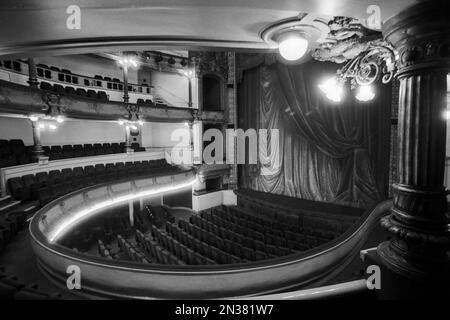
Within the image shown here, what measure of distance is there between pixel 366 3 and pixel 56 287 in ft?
19.1

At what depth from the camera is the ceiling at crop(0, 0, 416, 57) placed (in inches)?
66.9

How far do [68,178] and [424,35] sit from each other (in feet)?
36.2

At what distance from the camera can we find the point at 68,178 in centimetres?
966

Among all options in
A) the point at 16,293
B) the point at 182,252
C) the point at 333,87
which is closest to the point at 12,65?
the point at 182,252

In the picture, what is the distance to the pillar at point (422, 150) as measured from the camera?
154 centimetres

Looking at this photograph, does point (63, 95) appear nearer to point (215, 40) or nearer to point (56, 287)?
point (56, 287)

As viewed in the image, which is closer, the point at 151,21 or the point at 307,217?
the point at 151,21

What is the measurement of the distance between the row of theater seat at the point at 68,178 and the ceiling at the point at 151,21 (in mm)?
6638

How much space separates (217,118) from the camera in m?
14.2

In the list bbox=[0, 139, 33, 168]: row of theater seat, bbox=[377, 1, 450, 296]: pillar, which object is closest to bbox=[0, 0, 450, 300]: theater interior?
bbox=[377, 1, 450, 296]: pillar

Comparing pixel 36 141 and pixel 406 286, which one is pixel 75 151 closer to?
pixel 36 141

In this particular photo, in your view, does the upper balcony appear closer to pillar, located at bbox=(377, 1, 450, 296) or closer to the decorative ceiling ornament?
the decorative ceiling ornament

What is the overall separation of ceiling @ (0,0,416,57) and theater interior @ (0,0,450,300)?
19mm
